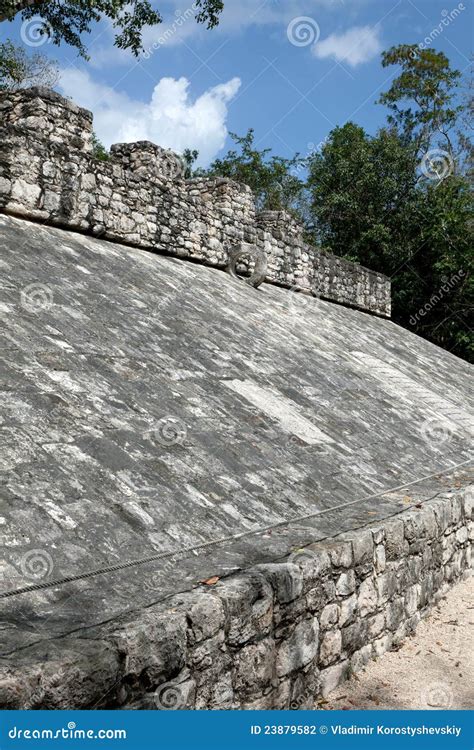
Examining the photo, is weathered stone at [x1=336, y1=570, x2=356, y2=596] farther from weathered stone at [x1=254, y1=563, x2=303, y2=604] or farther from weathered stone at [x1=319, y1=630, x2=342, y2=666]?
weathered stone at [x1=254, y1=563, x2=303, y2=604]

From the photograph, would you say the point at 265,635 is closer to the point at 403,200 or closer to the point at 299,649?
the point at 299,649

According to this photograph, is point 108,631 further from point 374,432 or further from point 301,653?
point 374,432

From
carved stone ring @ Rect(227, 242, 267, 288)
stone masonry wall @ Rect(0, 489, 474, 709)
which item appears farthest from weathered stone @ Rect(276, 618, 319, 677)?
carved stone ring @ Rect(227, 242, 267, 288)

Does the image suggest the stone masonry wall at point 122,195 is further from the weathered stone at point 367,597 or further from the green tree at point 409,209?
the green tree at point 409,209

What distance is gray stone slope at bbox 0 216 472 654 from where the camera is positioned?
104 inches

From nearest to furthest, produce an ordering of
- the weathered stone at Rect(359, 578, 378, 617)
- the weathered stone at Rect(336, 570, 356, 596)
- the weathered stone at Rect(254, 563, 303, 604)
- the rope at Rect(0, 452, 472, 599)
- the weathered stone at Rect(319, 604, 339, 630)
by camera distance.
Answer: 1. the rope at Rect(0, 452, 472, 599)
2. the weathered stone at Rect(254, 563, 303, 604)
3. the weathered stone at Rect(319, 604, 339, 630)
4. the weathered stone at Rect(336, 570, 356, 596)
5. the weathered stone at Rect(359, 578, 378, 617)

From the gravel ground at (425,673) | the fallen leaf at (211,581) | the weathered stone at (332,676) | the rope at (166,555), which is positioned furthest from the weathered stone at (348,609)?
the fallen leaf at (211,581)

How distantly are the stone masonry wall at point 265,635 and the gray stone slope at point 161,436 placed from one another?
0.52 feet

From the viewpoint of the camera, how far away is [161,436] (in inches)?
151

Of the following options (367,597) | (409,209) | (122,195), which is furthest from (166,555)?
(409,209)

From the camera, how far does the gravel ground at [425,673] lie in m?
3.41

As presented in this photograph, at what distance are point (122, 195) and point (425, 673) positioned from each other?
5626mm

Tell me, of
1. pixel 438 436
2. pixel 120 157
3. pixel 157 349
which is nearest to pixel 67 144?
pixel 120 157

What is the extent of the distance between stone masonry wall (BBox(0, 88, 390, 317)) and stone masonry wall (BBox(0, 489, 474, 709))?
A: 4408mm
